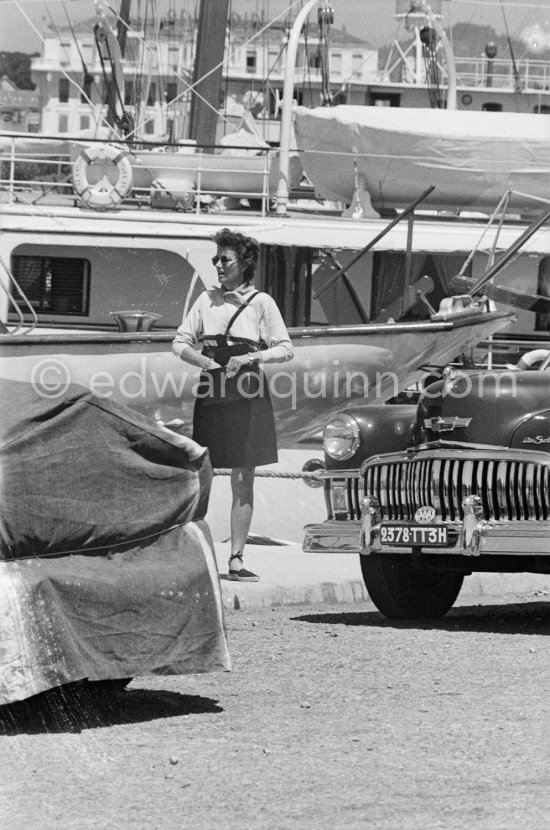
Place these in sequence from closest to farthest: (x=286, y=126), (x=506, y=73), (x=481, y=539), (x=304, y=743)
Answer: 1. (x=304, y=743)
2. (x=481, y=539)
3. (x=286, y=126)
4. (x=506, y=73)

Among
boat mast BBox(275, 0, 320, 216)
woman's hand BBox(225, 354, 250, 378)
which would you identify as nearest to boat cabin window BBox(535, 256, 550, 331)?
boat mast BBox(275, 0, 320, 216)

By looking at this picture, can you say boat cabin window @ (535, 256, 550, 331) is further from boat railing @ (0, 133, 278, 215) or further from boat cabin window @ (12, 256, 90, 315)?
boat cabin window @ (12, 256, 90, 315)

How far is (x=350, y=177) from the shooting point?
1588cm

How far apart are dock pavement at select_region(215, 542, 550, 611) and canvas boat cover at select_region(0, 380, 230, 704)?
108 inches

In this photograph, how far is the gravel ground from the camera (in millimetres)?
3812

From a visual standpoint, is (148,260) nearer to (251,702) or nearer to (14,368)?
(14,368)

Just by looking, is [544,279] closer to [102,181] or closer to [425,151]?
[425,151]

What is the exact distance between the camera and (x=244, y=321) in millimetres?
8234

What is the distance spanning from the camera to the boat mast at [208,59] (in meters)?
17.7

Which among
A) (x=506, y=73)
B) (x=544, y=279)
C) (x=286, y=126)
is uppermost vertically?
(x=506, y=73)

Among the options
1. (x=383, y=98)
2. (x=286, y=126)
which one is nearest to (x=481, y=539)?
(x=286, y=126)

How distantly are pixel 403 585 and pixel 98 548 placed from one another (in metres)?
2.96

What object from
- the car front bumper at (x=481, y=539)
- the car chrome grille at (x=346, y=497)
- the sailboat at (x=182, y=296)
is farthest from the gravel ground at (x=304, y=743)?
the sailboat at (x=182, y=296)

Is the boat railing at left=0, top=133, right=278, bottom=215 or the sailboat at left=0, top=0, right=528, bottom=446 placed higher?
the boat railing at left=0, top=133, right=278, bottom=215
